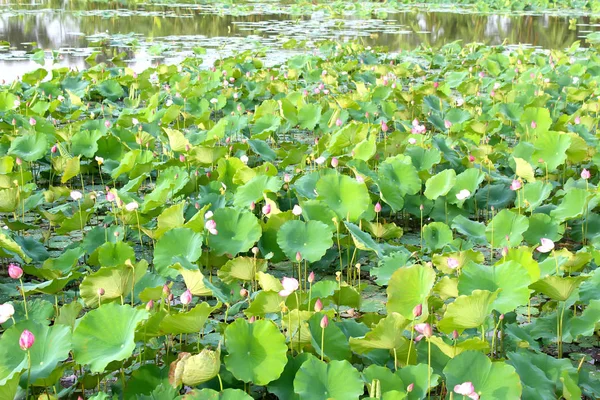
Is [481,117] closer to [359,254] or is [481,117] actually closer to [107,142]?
[359,254]

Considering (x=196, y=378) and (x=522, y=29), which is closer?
(x=196, y=378)

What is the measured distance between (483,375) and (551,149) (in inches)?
74.6

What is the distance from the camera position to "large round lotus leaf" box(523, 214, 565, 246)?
254cm

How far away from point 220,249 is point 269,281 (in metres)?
0.44

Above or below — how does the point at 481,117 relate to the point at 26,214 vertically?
above

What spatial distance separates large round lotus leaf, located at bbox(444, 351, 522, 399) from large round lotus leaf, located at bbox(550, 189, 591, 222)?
1.21 meters

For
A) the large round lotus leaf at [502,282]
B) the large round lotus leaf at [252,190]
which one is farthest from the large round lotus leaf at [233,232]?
the large round lotus leaf at [502,282]

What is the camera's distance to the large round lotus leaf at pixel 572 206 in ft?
8.43

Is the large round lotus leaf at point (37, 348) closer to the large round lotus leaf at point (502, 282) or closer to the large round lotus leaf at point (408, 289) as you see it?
the large round lotus leaf at point (408, 289)

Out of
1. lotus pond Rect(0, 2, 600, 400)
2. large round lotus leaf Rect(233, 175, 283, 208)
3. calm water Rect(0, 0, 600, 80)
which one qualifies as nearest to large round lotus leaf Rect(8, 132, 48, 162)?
lotus pond Rect(0, 2, 600, 400)

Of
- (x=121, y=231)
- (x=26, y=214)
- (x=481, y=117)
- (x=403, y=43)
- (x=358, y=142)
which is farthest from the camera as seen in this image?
(x=403, y=43)

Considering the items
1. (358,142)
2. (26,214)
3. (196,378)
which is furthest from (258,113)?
(196,378)

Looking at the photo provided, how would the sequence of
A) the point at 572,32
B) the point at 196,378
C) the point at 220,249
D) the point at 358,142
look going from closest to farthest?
1. the point at 196,378
2. the point at 220,249
3. the point at 358,142
4. the point at 572,32

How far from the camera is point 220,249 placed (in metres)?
2.33
